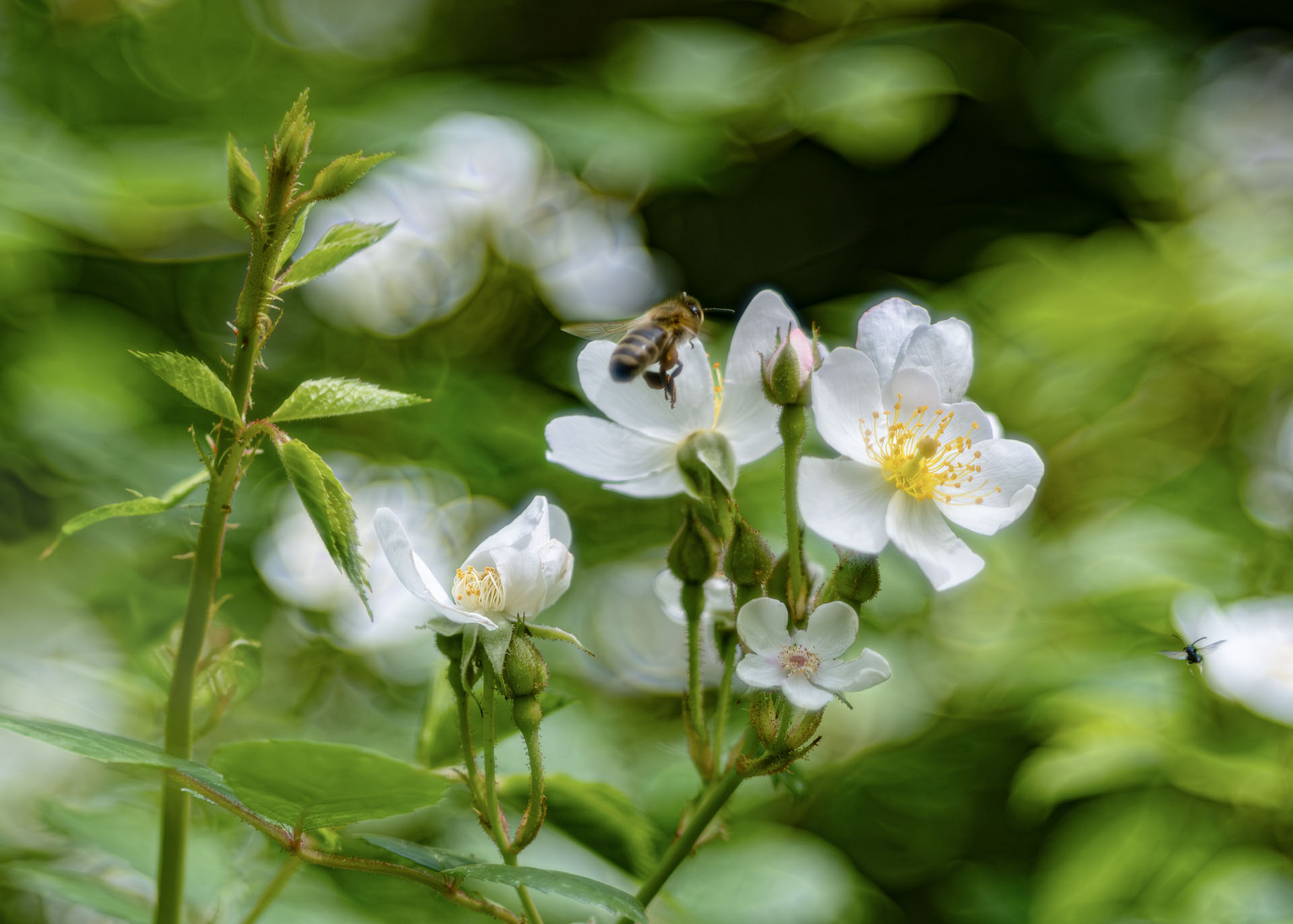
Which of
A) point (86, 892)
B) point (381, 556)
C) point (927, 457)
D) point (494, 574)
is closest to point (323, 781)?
point (494, 574)

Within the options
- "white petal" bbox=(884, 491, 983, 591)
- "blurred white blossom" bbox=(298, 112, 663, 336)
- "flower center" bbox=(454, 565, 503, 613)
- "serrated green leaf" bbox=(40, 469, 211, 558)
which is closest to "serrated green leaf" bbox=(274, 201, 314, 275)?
"serrated green leaf" bbox=(40, 469, 211, 558)

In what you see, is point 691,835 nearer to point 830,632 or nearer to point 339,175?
point 830,632

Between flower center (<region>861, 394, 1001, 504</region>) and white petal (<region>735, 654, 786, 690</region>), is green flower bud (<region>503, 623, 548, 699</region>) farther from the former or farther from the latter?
flower center (<region>861, 394, 1001, 504</region>)

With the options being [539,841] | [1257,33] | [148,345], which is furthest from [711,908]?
[1257,33]

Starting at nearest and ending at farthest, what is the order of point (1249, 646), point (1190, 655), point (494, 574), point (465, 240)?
point (494, 574), point (1190, 655), point (1249, 646), point (465, 240)

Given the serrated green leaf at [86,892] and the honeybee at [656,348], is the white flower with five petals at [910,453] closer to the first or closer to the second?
the honeybee at [656,348]

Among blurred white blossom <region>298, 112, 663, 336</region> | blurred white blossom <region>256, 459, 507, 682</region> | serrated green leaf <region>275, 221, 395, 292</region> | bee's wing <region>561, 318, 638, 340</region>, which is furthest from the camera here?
blurred white blossom <region>298, 112, 663, 336</region>
